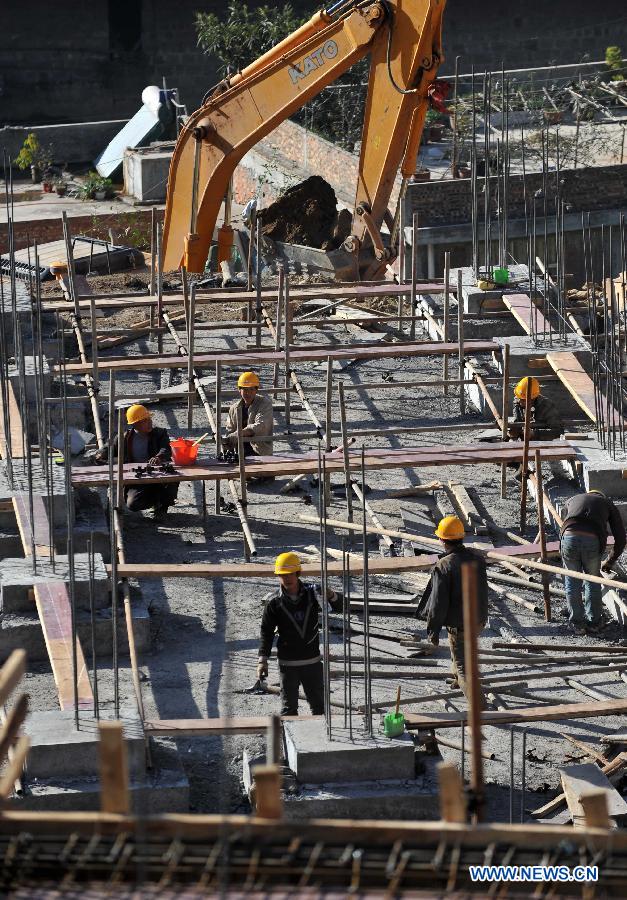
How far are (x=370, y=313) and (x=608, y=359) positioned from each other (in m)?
6.54

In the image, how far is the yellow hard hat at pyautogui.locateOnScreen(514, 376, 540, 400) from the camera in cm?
1580

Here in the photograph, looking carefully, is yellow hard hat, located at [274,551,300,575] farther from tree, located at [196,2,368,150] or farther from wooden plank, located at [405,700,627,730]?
tree, located at [196,2,368,150]

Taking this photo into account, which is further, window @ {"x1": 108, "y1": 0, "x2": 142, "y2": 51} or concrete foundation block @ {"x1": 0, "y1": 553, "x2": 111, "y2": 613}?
window @ {"x1": 108, "y1": 0, "x2": 142, "y2": 51}

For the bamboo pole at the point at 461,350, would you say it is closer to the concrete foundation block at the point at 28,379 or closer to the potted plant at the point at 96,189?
the concrete foundation block at the point at 28,379

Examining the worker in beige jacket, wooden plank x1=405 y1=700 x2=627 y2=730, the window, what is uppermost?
the window

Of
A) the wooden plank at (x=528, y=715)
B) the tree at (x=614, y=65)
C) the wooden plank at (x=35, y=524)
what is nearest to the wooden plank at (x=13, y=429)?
the wooden plank at (x=35, y=524)

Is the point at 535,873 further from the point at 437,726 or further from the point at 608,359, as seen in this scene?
the point at 608,359

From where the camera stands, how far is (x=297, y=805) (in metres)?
10.7

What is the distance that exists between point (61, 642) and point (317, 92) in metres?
10.3

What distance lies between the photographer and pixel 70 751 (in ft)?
35.0

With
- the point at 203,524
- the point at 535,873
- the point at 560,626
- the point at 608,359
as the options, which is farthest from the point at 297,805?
the point at 608,359

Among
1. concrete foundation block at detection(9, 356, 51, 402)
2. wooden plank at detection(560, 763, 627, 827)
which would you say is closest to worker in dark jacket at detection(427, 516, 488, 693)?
wooden plank at detection(560, 763, 627, 827)

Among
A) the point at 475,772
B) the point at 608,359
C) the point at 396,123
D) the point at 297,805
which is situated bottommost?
the point at 297,805

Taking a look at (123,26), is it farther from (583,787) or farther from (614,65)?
(583,787)
